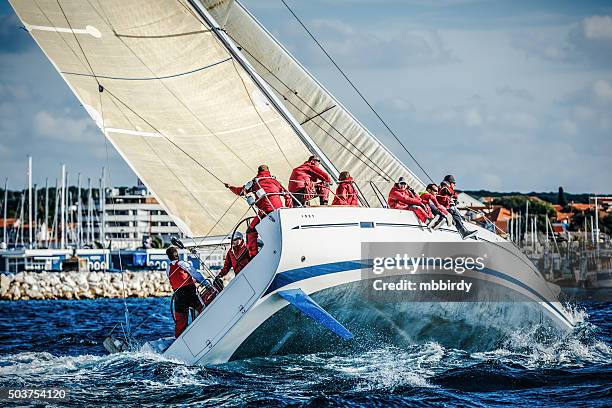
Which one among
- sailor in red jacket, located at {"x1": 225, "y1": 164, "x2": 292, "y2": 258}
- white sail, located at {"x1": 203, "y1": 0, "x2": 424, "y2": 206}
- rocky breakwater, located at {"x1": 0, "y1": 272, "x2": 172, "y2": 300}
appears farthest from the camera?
rocky breakwater, located at {"x1": 0, "y1": 272, "x2": 172, "y2": 300}

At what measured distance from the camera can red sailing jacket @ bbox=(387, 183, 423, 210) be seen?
15.5m

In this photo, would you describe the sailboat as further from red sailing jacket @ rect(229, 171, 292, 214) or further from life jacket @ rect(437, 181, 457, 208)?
life jacket @ rect(437, 181, 457, 208)

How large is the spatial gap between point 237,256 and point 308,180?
5.44 feet

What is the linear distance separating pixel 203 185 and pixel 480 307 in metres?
6.55

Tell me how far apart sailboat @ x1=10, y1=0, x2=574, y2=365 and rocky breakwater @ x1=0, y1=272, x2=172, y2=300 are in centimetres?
2809

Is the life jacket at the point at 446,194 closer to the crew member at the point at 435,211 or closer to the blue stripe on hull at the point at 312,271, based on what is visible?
the crew member at the point at 435,211

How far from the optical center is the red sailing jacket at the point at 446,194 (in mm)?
16938

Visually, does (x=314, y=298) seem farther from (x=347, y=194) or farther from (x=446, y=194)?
(x=446, y=194)

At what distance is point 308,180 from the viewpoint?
1569 cm

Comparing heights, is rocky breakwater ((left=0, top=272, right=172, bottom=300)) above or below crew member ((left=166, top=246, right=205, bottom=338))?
above

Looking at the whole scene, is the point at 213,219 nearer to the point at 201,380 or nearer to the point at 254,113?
the point at 254,113

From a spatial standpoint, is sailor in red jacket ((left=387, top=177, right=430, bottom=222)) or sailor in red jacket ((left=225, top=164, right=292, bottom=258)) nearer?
sailor in red jacket ((left=225, top=164, right=292, bottom=258))

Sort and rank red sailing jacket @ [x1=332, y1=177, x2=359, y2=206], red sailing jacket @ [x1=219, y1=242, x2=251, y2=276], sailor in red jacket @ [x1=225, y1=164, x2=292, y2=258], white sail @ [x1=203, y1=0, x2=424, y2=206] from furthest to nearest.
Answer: white sail @ [x1=203, y1=0, x2=424, y2=206], red sailing jacket @ [x1=332, y1=177, x2=359, y2=206], red sailing jacket @ [x1=219, y1=242, x2=251, y2=276], sailor in red jacket @ [x1=225, y1=164, x2=292, y2=258]

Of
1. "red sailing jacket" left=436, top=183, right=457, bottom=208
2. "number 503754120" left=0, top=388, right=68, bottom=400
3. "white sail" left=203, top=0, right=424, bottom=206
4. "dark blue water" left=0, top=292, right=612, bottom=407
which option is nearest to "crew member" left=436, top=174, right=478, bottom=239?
"red sailing jacket" left=436, top=183, right=457, bottom=208
